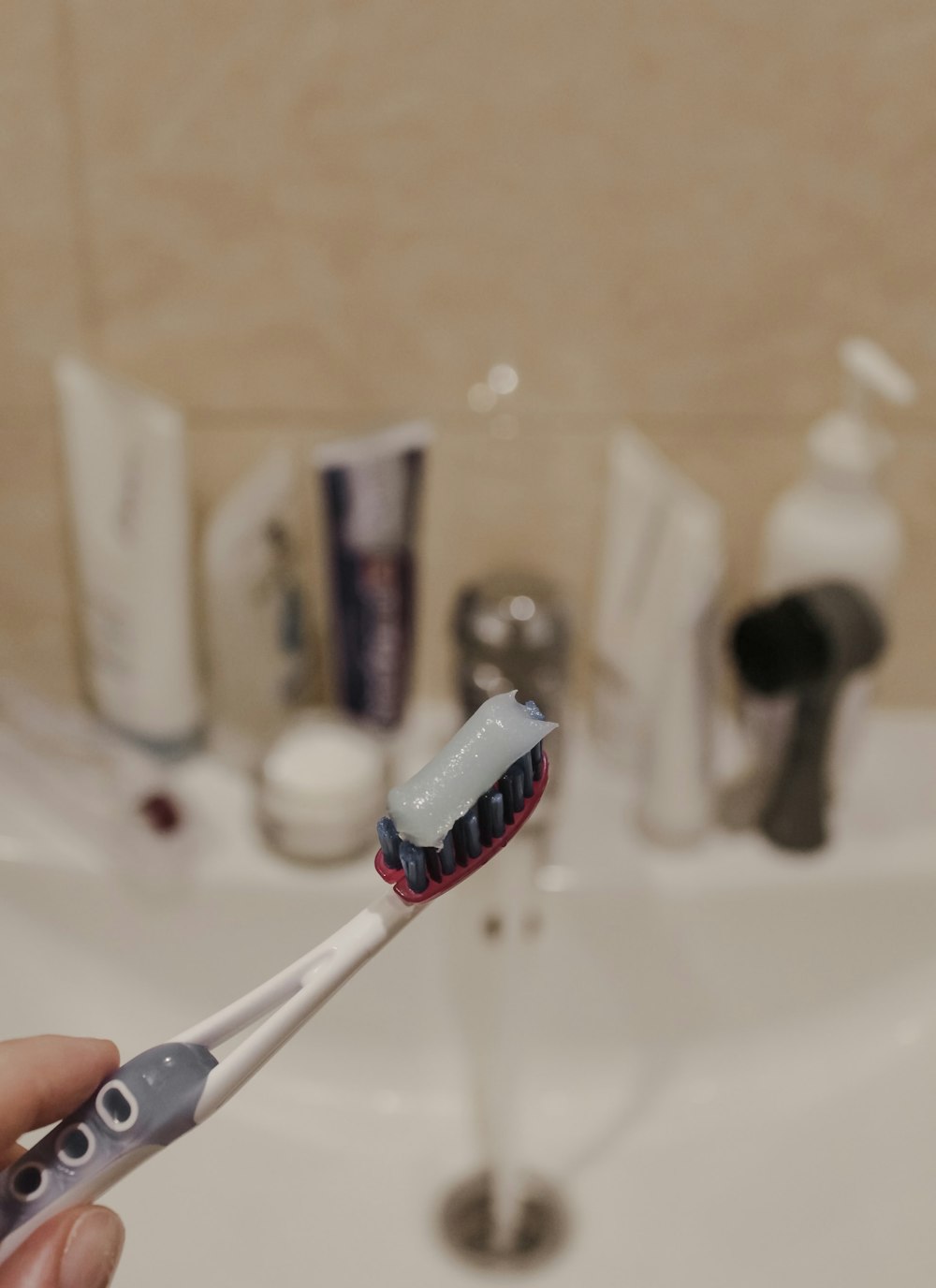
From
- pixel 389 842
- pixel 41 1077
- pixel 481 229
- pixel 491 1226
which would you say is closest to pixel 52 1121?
pixel 41 1077

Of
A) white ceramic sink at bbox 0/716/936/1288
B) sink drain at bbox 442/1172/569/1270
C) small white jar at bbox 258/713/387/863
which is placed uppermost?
small white jar at bbox 258/713/387/863

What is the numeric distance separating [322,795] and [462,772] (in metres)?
0.24

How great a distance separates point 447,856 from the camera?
30cm

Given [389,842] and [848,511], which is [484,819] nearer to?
[389,842]

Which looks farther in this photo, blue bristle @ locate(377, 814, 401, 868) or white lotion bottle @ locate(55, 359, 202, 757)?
white lotion bottle @ locate(55, 359, 202, 757)

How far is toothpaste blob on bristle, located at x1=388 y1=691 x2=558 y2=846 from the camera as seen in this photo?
293 mm

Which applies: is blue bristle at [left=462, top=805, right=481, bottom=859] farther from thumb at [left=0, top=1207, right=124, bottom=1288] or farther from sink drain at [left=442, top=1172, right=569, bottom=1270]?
sink drain at [left=442, top=1172, right=569, bottom=1270]

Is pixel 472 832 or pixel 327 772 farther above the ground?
pixel 472 832

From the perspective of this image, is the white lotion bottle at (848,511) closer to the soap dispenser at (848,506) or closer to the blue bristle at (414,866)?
the soap dispenser at (848,506)

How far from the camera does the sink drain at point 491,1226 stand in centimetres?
50

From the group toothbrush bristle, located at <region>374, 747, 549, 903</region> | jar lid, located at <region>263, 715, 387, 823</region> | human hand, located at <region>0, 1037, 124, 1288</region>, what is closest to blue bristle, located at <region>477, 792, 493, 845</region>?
toothbrush bristle, located at <region>374, 747, 549, 903</region>

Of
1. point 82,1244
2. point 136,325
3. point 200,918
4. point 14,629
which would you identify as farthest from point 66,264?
point 82,1244

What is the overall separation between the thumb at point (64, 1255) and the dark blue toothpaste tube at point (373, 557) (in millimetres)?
296

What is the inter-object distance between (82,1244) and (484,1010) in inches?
10.9
